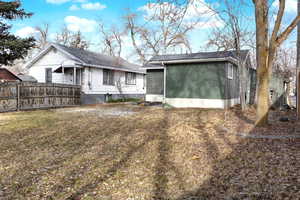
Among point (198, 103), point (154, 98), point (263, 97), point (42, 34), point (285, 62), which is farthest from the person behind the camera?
point (42, 34)

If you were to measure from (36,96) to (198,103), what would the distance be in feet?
30.1

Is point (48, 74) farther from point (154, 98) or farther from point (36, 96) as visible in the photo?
point (154, 98)

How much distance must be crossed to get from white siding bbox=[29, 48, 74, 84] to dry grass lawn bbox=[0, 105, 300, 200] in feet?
37.2

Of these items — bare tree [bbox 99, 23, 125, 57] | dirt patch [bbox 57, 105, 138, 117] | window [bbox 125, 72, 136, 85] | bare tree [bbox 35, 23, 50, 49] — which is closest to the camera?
dirt patch [bbox 57, 105, 138, 117]

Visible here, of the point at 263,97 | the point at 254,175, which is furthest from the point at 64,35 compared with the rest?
the point at 254,175

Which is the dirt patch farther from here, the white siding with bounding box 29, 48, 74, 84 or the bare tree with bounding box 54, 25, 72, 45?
the bare tree with bounding box 54, 25, 72, 45

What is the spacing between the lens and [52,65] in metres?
17.4

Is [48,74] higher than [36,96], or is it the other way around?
[48,74]

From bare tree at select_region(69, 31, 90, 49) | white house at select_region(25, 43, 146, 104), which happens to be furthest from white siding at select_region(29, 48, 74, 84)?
bare tree at select_region(69, 31, 90, 49)

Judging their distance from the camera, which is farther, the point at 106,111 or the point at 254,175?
the point at 106,111

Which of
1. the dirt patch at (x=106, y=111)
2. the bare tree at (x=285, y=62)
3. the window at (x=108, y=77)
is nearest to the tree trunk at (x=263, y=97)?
the dirt patch at (x=106, y=111)

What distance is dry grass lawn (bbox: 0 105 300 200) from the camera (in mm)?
2963

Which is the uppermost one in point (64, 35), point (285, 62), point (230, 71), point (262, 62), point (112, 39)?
point (64, 35)

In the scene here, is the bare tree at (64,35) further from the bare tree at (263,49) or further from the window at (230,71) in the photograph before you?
the bare tree at (263,49)
